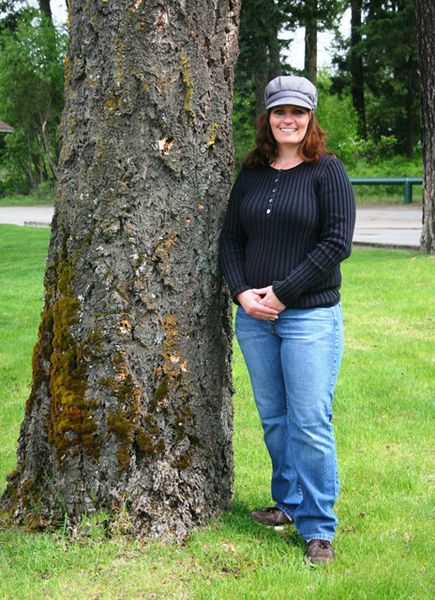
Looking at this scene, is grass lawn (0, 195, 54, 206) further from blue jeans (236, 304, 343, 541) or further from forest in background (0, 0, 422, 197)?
blue jeans (236, 304, 343, 541)

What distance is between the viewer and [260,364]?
4.04 meters

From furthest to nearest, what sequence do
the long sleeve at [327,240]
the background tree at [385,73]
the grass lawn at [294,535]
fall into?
the background tree at [385,73], the long sleeve at [327,240], the grass lawn at [294,535]

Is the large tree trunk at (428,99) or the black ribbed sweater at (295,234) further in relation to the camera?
the large tree trunk at (428,99)

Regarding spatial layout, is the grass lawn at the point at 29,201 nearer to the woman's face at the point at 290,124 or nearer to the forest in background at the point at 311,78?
the forest in background at the point at 311,78

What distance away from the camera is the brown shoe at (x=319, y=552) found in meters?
3.92

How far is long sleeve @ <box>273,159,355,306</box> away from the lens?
376 cm

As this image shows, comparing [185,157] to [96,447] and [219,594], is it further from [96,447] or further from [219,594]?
[219,594]

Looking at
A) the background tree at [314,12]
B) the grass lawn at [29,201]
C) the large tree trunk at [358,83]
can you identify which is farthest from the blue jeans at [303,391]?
the large tree trunk at [358,83]

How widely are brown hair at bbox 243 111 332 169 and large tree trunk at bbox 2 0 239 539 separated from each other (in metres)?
0.15

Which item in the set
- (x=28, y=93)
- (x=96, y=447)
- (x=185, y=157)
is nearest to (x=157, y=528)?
(x=96, y=447)

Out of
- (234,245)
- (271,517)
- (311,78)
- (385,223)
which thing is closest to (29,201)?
(311,78)

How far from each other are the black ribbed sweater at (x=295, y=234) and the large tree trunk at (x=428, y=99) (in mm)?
9853

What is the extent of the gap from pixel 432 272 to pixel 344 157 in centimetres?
2482

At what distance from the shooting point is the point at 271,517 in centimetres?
434
